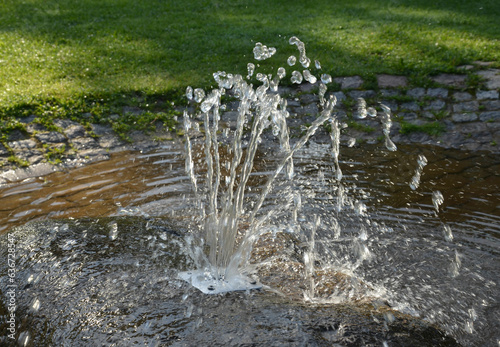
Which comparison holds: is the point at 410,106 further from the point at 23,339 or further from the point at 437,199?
the point at 23,339

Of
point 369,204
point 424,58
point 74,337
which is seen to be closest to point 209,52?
point 424,58

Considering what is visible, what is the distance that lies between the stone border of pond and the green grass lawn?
38 cm

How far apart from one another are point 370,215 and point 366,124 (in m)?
2.47

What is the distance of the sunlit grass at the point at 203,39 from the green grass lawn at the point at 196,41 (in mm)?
20

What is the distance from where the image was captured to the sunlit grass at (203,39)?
745 centimetres

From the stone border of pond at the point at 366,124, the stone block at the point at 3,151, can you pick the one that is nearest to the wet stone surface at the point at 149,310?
the stone border of pond at the point at 366,124

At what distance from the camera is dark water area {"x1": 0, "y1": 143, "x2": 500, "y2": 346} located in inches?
119

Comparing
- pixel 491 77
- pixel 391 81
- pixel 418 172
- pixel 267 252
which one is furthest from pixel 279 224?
pixel 491 77

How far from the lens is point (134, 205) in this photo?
4.61 meters

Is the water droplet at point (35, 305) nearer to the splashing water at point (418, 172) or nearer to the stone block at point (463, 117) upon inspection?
the splashing water at point (418, 172)

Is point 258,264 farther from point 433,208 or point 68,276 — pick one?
point 433,208

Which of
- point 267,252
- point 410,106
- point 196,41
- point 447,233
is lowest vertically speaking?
point 447,233

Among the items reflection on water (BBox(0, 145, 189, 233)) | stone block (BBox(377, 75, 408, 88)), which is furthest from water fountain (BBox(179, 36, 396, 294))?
stone block (BBox(377, 75, 408, 88))

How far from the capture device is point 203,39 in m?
9.12
